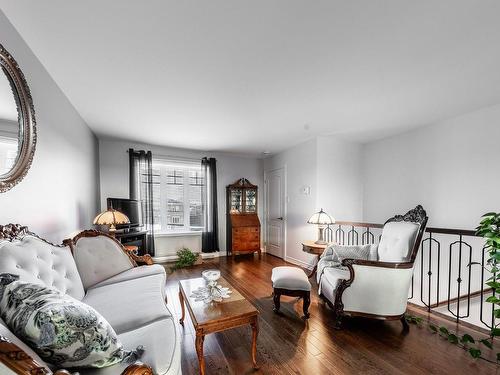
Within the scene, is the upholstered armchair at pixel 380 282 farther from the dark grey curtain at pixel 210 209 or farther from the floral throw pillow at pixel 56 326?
the dark grey curtain at pixel 210 209

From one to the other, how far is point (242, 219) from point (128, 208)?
2.35m

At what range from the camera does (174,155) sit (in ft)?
15.5

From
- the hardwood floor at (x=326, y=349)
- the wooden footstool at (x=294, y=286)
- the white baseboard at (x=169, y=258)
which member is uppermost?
the wooden footstool at (x=294, y=286)

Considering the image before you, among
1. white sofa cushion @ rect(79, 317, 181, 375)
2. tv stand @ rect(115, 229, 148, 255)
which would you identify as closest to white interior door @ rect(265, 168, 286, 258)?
tv stand @ rect(115, 229, 148, 255)

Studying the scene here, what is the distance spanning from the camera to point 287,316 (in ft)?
7.74

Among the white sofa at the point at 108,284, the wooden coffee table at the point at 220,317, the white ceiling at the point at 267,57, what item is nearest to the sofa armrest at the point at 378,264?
the wooden coffee table at the point at 220,317

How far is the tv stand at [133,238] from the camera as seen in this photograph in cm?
331

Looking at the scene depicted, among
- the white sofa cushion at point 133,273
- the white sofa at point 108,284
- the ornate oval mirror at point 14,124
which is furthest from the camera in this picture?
the white sofa cushion at point 133,273

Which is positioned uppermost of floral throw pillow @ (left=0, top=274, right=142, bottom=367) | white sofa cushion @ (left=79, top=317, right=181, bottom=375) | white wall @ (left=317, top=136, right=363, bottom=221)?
white wall @ (left=317, top=136, right=363, bottom=221)

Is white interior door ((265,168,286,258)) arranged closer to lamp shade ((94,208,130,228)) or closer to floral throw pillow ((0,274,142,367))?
lamp shade ((94,208,130,228))

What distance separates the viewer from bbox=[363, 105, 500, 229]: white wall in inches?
108

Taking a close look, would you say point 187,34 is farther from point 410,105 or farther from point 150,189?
point 150,189

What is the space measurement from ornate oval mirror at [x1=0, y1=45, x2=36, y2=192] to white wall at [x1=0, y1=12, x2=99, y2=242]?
0.12 meters

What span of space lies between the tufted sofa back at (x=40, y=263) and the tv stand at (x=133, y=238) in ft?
5.07
